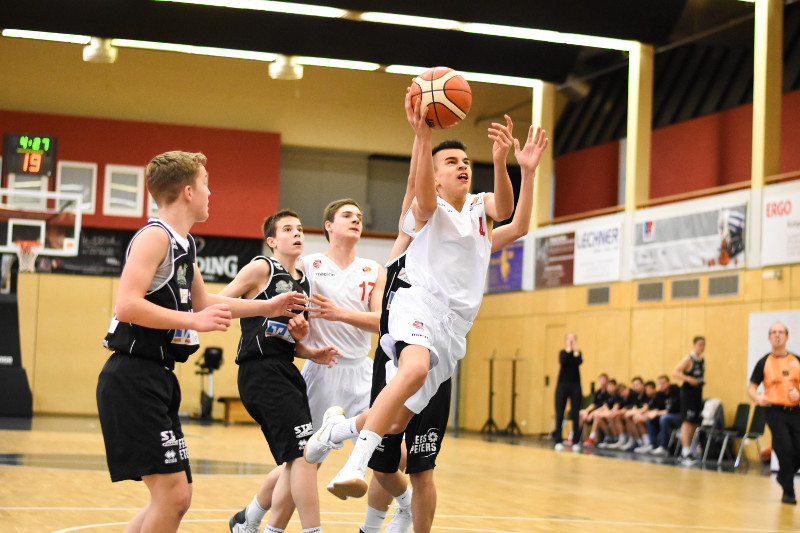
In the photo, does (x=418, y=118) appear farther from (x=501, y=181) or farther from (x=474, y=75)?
(x=474, y=75)

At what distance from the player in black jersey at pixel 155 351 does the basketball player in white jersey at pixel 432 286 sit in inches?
40.8

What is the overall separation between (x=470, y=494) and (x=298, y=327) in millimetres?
4445

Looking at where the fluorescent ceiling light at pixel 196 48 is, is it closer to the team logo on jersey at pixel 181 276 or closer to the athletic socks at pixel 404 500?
the athletic socks at pixel 404 500

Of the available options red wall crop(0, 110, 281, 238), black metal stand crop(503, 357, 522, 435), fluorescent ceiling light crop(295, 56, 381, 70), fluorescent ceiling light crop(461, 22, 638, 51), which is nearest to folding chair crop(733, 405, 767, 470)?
fluorescent ceiling light crop(461, 22, 638, 51)

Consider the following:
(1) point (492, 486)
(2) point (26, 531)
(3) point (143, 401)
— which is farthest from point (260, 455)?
(3) point (143, 401)

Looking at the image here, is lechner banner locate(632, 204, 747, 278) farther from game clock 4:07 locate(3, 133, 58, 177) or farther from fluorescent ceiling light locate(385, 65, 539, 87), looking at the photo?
game clock 4:07 locate(3, 133, 58, 177)

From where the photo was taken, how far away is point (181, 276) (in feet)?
12.5

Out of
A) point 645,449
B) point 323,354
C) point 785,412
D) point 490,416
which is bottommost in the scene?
point 490,416

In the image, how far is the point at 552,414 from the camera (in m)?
22.2

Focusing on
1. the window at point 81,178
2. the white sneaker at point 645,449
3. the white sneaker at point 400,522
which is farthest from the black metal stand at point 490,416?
the white sneaker at point 400,522

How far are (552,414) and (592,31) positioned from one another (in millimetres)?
8598

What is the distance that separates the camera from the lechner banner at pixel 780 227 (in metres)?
16.0

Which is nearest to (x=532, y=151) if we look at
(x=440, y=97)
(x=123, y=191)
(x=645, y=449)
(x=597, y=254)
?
(x=440, y=97)

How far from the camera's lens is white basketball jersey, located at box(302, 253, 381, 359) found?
583 cm
